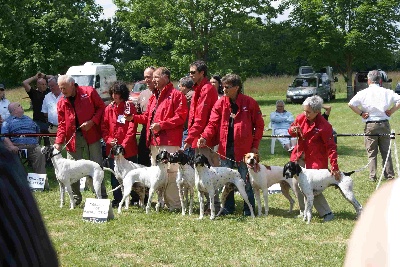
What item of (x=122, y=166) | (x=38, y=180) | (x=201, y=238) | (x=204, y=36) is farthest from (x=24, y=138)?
(x=204, y=36)

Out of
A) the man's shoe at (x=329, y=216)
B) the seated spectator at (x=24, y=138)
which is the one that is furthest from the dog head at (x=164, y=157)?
the seated spectator at (x=24, y=138)

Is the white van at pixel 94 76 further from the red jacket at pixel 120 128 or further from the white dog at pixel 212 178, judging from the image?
the white dog at pixel 212 178

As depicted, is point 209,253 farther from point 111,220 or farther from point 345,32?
point 345,32

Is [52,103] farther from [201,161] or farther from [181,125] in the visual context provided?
[201,161]

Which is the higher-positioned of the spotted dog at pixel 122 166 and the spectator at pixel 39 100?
the spectator at pixel 39 100

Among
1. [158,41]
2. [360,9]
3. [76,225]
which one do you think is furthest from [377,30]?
[76,225]

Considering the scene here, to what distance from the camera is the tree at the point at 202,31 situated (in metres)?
40.3

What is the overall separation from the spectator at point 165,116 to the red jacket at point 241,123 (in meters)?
0.47

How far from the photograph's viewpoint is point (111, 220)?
777 cm

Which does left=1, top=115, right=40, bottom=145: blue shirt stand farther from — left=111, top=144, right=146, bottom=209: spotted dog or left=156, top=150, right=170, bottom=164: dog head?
left=156, top=150, right=170, bottom=164: dog head

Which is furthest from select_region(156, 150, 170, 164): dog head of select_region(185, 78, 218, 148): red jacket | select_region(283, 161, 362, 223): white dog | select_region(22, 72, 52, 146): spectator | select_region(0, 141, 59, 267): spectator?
select_region(0, 141, 59, 267): spectator

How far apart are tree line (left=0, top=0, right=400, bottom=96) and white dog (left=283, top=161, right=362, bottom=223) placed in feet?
108

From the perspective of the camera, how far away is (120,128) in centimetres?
857

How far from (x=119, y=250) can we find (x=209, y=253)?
0.87 metres
